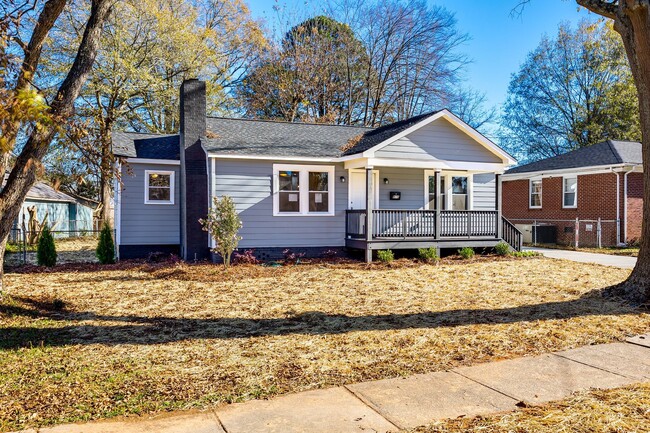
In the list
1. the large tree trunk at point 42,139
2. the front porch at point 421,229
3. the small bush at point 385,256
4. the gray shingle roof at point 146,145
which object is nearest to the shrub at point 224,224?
the front porch at point 421,229

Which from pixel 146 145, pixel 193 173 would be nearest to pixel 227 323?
pixel 193 173

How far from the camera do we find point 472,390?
4203 mm

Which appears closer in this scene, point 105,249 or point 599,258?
point 105,249

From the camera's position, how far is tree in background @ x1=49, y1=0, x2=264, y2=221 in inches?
850

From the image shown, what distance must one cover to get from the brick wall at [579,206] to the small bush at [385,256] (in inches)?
440

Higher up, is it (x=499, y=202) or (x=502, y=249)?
(x=499, y=202)

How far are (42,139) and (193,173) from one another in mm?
6920

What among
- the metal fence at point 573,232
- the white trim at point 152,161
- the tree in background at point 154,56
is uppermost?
the tree in background at point 154,56

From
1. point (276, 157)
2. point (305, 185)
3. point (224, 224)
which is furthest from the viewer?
point (305, 185)

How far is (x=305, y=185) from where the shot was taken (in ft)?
46.6

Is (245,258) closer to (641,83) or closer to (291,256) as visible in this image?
(291,256)

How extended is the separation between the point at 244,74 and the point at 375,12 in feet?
28.1

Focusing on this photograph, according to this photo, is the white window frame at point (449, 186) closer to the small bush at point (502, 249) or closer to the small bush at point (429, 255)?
the small bush at point (502, 249)

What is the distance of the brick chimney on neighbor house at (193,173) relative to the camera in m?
13.6
